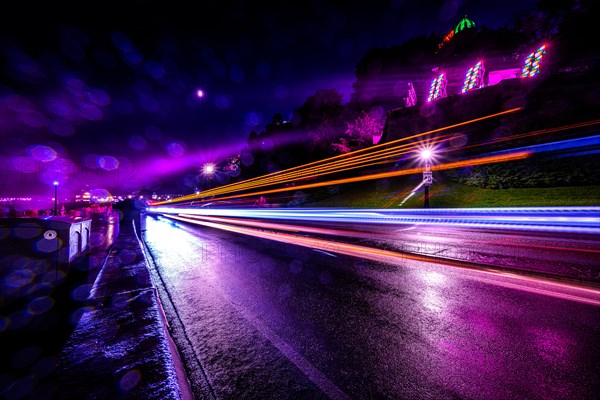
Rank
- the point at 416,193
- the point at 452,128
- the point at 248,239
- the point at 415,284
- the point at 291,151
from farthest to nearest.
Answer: the point at 291,151 < the point at 452,128 < the point at 416,193 < the point at 248,239 < the point at 415,284

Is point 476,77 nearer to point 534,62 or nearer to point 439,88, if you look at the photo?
point 439,88

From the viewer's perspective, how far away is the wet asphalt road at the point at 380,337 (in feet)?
8.14

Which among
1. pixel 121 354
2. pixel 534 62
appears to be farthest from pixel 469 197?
pixel 534 62

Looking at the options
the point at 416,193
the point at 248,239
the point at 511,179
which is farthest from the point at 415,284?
the point at 416,193

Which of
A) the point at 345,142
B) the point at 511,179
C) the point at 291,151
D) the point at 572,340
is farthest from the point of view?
the point at 291,151

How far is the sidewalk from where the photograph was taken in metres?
2.35

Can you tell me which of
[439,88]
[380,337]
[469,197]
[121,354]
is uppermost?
[439,88]

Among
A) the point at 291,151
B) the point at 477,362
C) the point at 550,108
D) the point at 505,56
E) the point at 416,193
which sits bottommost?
the point at 477,362

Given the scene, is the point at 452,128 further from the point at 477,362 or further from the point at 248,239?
the point at 477,362

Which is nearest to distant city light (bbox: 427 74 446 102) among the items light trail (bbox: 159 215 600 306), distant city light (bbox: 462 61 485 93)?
distant city light (bbox: 462 61 485 93)

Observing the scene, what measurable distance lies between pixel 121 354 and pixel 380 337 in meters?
3.03

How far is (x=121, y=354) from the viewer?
9.45 ft

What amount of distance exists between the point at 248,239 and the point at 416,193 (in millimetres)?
18356

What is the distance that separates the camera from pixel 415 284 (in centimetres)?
523
